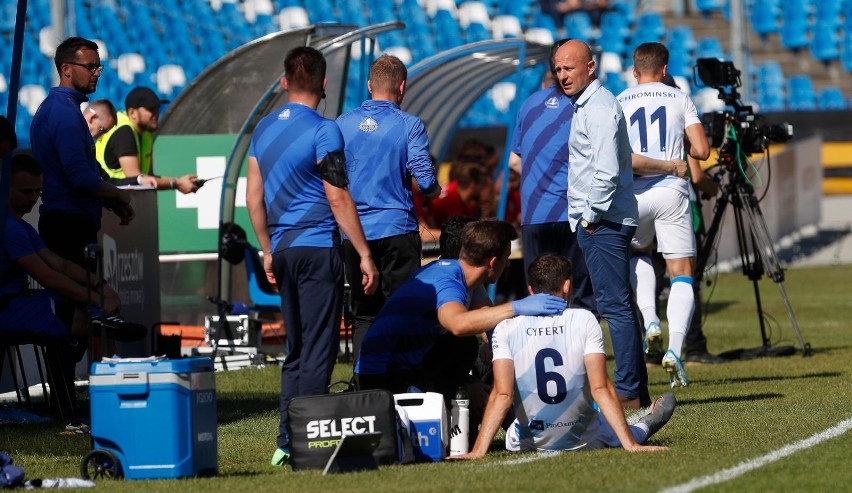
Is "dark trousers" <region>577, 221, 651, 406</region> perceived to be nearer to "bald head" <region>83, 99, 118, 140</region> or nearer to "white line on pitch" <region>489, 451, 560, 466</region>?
"white line on pitch" <region>489, 451, 560, 466</region>

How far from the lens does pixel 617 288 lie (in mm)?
8359

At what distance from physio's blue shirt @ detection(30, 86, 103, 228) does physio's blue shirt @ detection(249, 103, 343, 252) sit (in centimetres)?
178

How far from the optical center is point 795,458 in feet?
21.6

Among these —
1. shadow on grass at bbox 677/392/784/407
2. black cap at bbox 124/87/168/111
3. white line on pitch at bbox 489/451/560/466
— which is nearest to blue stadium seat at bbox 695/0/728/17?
black cap at bbox 124/87/168/111

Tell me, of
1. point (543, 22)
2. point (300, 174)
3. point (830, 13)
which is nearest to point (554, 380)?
point (300, 174)

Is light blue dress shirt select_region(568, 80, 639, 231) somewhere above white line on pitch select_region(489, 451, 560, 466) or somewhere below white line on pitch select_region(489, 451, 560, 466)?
above

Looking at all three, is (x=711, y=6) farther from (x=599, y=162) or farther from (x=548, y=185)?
(x=599, y=162)

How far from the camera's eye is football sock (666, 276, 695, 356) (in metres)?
9.60

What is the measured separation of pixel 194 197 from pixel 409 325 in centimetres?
749

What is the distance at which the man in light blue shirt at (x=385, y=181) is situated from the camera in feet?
27.4

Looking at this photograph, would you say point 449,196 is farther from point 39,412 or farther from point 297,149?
point 297,149

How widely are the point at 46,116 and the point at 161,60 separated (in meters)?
19.3

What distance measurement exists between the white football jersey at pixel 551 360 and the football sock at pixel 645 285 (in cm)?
321

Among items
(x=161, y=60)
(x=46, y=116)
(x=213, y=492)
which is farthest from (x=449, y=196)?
(x=161, y=60)
